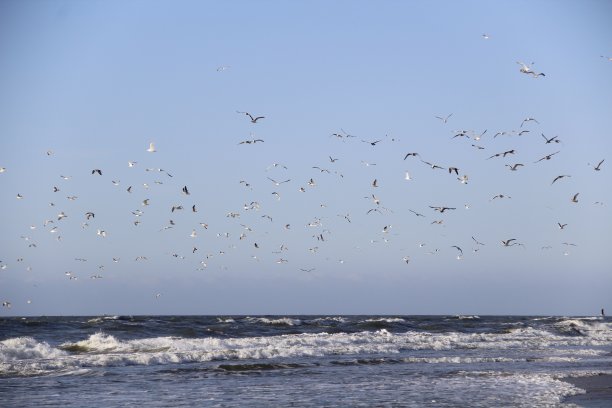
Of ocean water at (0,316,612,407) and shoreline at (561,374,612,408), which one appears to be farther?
ocean water at (0,316,612,407)

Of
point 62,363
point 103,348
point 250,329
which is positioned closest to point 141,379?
point 62,363

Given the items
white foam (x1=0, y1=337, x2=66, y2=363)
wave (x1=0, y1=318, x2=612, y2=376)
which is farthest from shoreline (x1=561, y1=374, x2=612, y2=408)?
white foam (x1=0, y1=337, x2=66, y2=363)

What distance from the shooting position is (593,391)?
2025 cm

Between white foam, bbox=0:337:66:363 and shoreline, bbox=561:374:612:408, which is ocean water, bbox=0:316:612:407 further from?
shoreline, bbox=561:374:612:408

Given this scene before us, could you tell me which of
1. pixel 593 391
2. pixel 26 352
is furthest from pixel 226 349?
pixel 593 391

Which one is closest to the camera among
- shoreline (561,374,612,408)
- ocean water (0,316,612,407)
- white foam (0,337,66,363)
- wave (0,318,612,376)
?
shoreline (561,374,612,408)

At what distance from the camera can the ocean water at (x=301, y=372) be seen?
19.0 metres

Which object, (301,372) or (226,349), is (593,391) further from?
(226,349)

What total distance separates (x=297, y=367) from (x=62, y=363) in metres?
8.10

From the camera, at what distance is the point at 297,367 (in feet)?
90.0

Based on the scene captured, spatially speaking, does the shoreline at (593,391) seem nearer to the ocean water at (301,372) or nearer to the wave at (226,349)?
the ocean water at (301,372)

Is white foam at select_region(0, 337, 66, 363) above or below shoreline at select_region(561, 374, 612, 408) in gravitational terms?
above

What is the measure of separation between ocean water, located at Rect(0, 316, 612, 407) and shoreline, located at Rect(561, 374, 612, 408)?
41 cm

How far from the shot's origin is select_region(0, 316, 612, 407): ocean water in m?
19.0
